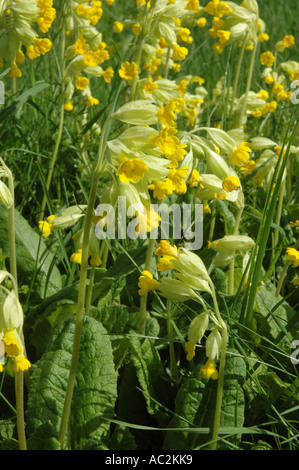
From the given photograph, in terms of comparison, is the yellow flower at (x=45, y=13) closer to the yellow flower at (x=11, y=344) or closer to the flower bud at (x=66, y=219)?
the flower bud at (x=66, y=219)

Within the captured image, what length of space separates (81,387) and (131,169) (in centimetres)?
71

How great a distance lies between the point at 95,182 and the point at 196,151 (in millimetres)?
656

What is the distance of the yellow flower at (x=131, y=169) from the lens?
1.47m

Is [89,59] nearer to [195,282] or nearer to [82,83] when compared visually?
[82,83]

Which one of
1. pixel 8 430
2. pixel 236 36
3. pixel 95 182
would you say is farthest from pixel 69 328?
pixel 236 36

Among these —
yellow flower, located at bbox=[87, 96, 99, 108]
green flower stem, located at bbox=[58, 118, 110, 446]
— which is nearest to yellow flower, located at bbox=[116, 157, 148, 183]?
green flower stem, located at bbox=[58, 118, 110, 446]

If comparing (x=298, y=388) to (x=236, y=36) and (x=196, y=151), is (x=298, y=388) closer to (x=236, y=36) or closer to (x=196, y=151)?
(x=196, y=151)

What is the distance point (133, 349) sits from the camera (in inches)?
75.8

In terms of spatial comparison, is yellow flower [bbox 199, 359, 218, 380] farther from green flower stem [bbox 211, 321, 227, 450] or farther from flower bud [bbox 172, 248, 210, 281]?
flower bud [bbox 172, 248, 210, 281]

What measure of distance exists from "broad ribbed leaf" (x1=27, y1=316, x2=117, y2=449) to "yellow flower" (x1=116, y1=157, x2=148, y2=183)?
0.55 metres

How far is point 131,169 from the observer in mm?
1479

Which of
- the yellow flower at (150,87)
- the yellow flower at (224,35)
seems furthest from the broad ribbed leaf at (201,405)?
the yellow flower at (224,35)
